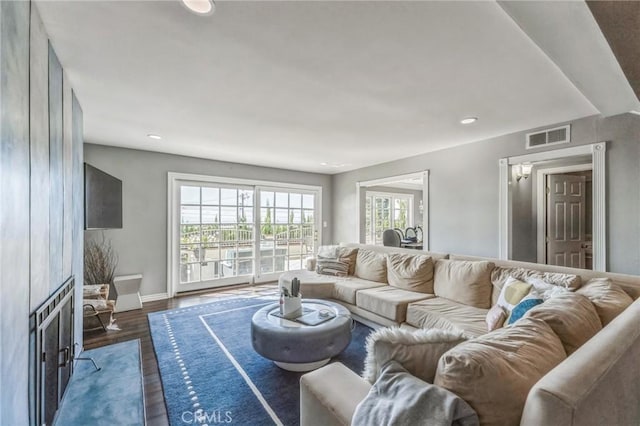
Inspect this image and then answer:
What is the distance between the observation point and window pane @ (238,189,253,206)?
213 inches

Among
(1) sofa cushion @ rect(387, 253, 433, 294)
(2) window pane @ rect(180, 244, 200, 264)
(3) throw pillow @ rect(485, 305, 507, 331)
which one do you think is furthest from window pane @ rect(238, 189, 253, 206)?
(3) throw pillow @ rect(485, 305, 507, 331)

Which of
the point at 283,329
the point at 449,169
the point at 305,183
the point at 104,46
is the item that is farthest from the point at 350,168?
the point at 104,46

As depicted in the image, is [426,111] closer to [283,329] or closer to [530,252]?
[283,329]

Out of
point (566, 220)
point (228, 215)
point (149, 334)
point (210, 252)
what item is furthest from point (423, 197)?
point (149, 334)

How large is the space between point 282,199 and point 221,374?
3976mm

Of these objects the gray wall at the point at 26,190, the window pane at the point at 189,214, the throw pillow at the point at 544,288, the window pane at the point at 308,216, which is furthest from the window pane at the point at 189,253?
the throw pillow at the point at 544,288

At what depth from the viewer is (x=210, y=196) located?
5.07 meters

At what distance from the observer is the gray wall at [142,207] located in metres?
4.18

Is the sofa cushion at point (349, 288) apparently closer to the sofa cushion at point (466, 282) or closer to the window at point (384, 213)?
the sofa cushion at point (466, 282)

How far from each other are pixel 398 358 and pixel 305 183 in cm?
539

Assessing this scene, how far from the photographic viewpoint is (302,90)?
7.59 feet

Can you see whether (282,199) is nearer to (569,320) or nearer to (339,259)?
(339,259)

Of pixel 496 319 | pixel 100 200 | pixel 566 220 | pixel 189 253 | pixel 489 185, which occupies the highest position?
pixel 489 185

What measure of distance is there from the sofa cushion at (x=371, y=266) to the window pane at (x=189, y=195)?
290 centimetres
